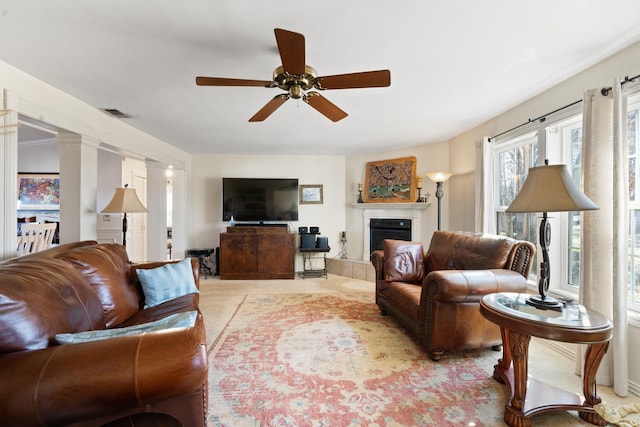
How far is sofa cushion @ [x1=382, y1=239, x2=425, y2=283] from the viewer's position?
2.85 m

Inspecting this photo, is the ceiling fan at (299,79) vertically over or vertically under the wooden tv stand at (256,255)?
over

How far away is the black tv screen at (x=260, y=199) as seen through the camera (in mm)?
4844

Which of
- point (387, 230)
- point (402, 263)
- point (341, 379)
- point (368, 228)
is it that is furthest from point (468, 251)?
point (368, 228)

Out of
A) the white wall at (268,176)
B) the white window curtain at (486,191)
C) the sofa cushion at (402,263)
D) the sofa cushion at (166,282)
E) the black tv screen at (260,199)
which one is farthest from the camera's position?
the white wall at (268,176)

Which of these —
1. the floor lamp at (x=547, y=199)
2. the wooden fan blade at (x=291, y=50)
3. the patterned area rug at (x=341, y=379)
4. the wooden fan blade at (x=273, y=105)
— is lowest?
the patterned area rug at (x=341, y=379)

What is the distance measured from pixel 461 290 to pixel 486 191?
5.40 ft

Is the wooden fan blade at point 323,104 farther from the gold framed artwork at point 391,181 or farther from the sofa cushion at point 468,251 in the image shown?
the gold framed artwork at point 391,181

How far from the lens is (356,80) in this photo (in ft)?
5.45

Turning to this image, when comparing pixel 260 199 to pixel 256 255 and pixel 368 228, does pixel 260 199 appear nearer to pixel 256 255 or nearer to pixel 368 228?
pixel 256 255

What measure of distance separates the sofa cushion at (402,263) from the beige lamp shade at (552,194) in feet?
4.45

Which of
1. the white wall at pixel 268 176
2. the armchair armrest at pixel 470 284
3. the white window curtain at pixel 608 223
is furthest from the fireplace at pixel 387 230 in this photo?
the white window curtain at pixel 608 223

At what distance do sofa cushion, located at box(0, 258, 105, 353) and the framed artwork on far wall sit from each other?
190 inches

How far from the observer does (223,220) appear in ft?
16.3

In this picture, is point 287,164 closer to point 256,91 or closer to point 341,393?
point 256,91
